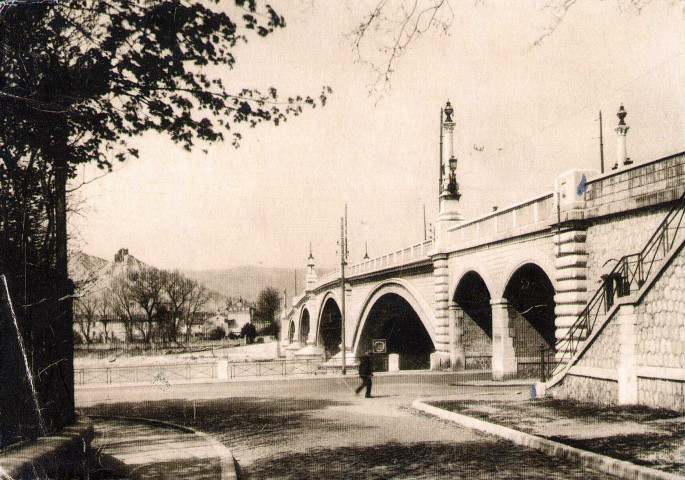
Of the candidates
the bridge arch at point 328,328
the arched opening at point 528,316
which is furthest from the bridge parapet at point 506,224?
the bridge arch at point 328,328

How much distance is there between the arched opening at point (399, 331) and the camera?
135 feet

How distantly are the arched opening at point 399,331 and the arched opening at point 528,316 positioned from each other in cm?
1445

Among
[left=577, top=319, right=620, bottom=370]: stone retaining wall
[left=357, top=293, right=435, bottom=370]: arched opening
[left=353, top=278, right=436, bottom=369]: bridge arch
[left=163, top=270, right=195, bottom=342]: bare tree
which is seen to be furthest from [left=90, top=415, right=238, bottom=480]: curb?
[left=163, top=270, right=195, bottom=342]: bare tree

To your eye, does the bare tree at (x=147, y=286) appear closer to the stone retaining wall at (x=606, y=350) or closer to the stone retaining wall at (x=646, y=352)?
the stone retaining wall at (x=606, y=350)

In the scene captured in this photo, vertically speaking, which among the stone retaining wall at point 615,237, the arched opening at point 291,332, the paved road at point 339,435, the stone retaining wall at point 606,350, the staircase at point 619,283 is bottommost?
the arched opening at point 291,332

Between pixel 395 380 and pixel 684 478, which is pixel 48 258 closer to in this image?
pixel 684 478

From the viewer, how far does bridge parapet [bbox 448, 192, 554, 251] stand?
752 inches

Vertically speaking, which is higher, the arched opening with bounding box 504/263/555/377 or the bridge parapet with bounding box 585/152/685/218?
the bridge parapet with bounding box 585/152/685/218

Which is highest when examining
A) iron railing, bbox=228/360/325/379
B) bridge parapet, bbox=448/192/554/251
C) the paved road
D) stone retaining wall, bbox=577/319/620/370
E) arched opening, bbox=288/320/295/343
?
bridge parapet, bbox=448/192/554/251

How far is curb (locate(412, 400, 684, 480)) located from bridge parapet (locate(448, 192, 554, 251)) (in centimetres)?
866

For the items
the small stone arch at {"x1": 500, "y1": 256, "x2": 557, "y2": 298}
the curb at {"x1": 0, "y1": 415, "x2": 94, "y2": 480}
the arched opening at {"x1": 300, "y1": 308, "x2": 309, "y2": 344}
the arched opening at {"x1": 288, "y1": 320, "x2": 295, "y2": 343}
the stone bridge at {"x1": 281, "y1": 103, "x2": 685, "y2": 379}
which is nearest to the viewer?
the curb at {"x1": 0, "y1": 415, "x2": 94, "y2": 480}

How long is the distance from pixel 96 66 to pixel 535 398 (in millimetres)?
11988

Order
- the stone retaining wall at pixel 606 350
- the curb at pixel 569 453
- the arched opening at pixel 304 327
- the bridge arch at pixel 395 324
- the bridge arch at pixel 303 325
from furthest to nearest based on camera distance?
the arched opening at pixel 304 327
the bridge arch at pixel 303 325
the bridge arch at pixel 395 324
the stone retaining wall at pixel 606 350
the curb at pixel 569 453

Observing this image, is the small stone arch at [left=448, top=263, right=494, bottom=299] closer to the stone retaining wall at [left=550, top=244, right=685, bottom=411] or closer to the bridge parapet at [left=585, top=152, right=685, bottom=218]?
the bridge parapet at [left=585, top=152, right=685, bottom=218]
